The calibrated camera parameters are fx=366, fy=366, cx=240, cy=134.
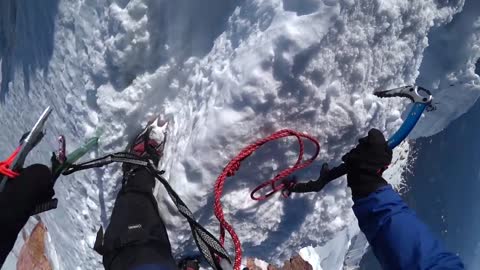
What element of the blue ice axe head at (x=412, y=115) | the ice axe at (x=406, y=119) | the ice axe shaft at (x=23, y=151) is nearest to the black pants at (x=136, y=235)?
the ice axe shaft at (x=23, y=151)

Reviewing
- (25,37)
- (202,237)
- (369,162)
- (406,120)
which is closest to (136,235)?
(202,237)

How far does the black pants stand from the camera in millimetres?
1839

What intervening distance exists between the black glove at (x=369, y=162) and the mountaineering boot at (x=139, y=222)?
1028 millimetres

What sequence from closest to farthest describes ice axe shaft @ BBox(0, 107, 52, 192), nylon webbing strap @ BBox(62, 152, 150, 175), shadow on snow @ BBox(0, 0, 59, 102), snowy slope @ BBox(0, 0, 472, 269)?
ice axe shaft @ BBox(0, 107, 52, 192)
snowy slope @ BBox(0, 0, 472, 269)
nylon webbing strap @ BBox(62, 152, 150, 175)
shadow on snow @ BBox(0, 0, 59, 102)

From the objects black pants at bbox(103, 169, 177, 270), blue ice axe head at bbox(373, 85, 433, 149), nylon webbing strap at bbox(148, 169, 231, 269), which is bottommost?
blue ice axe head at bbox(373, 85, 433, 149)

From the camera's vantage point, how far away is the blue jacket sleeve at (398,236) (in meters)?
1.47

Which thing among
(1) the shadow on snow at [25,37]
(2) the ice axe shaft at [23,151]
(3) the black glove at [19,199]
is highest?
(1) the shadow on snow at [25,37]

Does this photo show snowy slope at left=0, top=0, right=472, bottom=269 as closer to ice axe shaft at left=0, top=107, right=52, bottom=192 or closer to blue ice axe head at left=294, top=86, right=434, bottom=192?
blue ice axe head at left=294, top=86, right=434, bottom=192

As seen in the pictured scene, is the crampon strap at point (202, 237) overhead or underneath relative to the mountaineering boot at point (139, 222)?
underneath

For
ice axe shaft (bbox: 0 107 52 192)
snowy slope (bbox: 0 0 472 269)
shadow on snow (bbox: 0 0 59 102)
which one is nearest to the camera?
ice axe shaft (bbox: 0 107 52 192)

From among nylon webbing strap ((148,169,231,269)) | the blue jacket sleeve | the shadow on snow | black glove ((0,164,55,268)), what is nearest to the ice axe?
the blue jacket sleeve

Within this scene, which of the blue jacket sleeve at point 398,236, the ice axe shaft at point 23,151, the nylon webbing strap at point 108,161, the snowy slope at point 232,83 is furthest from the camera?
the nylon webbing strap at point 108,161

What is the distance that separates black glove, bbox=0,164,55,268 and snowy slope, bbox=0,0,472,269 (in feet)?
2.36

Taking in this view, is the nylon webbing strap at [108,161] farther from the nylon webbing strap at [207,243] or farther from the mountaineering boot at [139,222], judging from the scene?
the nylon webbing strap at [207,243]
